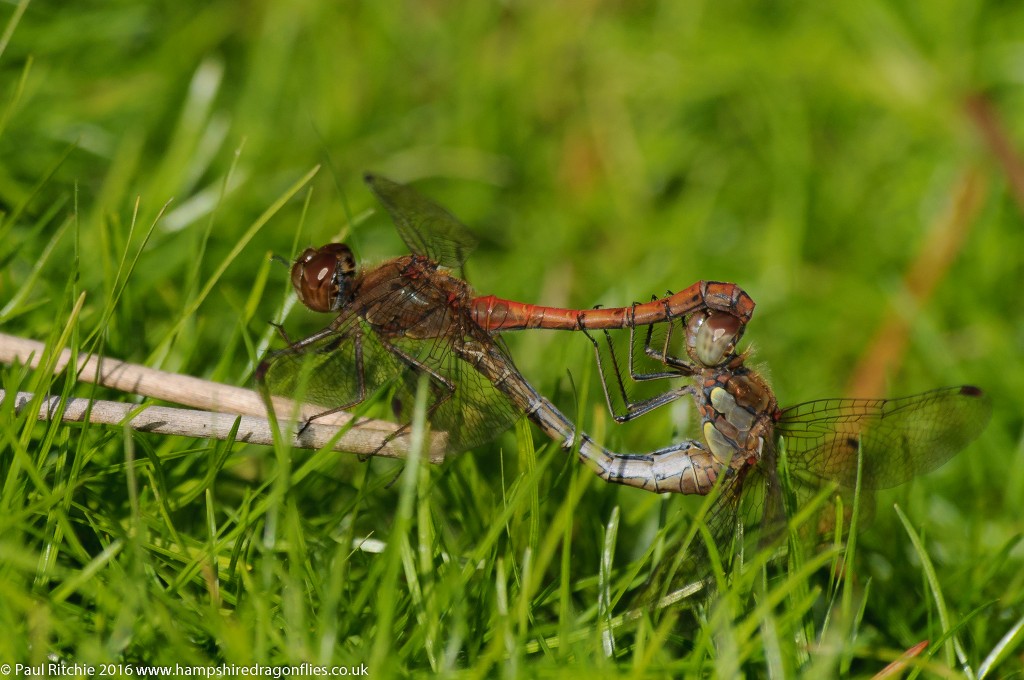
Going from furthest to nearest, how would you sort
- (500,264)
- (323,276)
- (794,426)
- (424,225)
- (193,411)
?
(500,264), (424,225), (794,426), (323,276), (193,411)

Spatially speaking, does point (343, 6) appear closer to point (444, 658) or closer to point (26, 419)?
point (26, 419)

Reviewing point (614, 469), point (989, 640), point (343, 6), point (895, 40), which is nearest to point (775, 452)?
point (614, 469)

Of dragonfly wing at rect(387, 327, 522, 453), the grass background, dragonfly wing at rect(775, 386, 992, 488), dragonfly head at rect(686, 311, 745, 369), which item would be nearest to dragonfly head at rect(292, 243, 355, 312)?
the grass background

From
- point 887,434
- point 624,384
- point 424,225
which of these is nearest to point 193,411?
point 424,225

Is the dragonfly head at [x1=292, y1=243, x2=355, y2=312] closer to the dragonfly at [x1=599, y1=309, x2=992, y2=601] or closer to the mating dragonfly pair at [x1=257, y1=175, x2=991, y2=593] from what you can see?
the mating dragonfly pair at [x1=257, y1=175, x2=991, y2=593]

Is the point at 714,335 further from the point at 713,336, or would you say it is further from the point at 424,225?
the point at 424,225

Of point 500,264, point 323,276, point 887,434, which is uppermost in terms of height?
point 500,264
